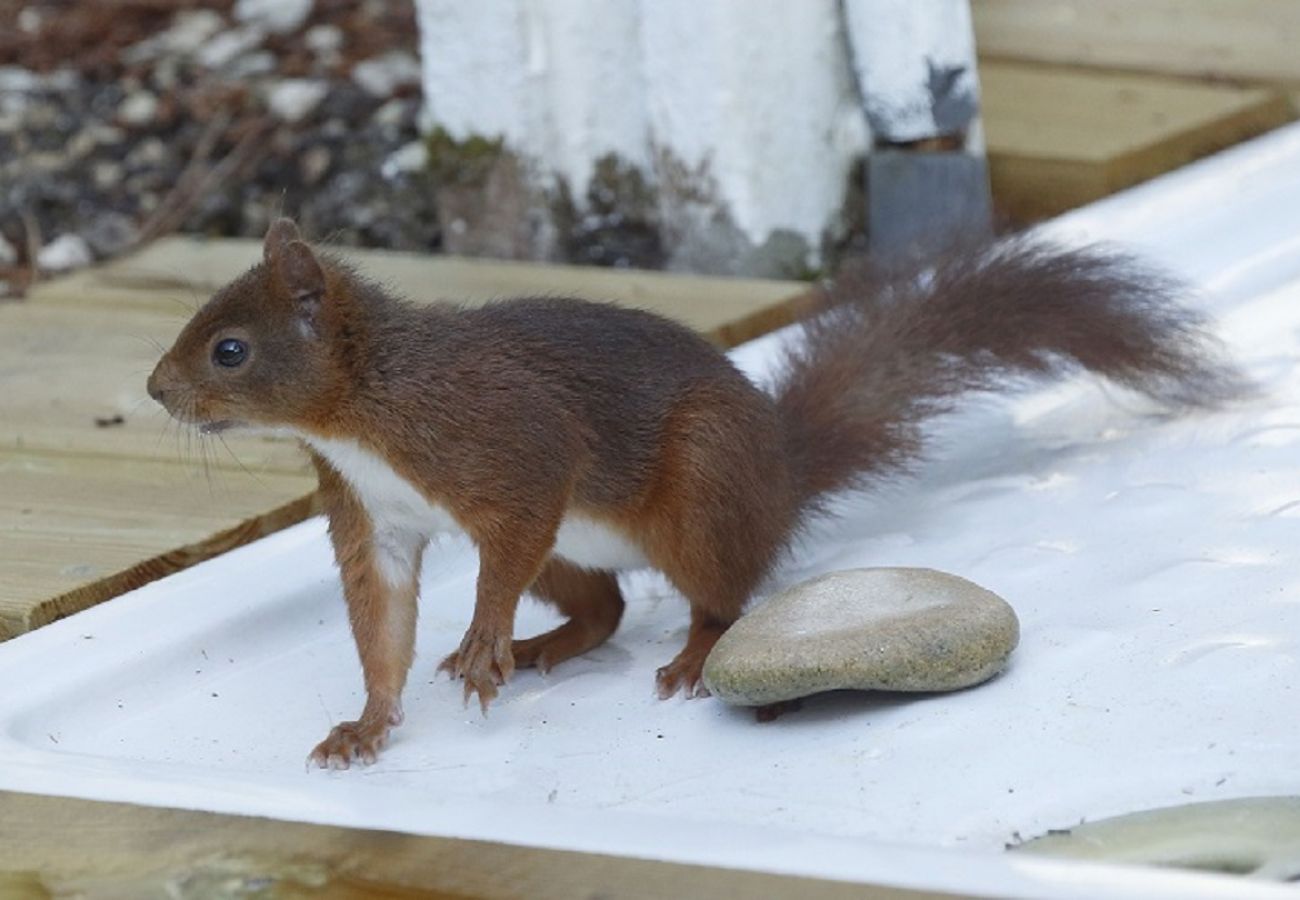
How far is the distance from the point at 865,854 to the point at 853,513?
108 centimetres

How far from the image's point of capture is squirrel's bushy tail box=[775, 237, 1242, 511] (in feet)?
8.39

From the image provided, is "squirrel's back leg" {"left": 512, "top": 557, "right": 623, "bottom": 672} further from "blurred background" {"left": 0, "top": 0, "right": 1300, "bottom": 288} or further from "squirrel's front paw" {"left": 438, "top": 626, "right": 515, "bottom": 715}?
"blurred background" {"left": 0, "top": 0, "right": 1300, "bottom": 288}

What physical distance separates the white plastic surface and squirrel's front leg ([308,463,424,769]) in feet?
0.15

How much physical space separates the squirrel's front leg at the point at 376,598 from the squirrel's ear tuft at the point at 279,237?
211 mm

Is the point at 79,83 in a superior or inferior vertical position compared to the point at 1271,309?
superior

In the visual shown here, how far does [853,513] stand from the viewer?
271cm

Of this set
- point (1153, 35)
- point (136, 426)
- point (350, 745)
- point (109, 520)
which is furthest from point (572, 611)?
point (1153, 35)

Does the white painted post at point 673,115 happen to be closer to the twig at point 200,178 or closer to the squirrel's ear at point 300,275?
the twig at point 200,178

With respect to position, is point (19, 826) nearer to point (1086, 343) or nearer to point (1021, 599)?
point (1021, 599)

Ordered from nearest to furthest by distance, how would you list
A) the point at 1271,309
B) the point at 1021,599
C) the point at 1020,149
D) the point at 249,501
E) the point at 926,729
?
the point at 926,729
the point at 1021,599
the point at 249,501
the point at 1271,309
the point at 1020,149

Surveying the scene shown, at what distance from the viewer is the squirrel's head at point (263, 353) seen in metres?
2.14

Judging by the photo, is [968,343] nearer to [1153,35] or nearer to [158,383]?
[158,383]

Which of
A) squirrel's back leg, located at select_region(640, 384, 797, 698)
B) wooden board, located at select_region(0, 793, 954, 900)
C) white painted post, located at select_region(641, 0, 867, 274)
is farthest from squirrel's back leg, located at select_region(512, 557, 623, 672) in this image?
white painted post, located at select_region(641, 0, 867, 274)

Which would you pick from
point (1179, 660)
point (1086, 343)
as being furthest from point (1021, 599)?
point (1086, 343)
